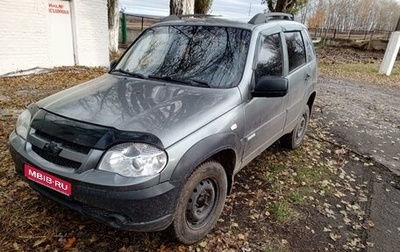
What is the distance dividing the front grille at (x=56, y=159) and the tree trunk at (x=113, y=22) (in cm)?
1427

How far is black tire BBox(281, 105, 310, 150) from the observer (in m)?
4.64

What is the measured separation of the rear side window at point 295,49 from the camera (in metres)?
3.92

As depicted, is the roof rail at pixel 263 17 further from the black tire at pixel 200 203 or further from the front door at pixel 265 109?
the black tire at pixel 200 203

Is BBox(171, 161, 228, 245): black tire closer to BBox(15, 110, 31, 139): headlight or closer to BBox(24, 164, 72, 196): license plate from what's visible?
BBox(24, 164, 72, 196): license plate

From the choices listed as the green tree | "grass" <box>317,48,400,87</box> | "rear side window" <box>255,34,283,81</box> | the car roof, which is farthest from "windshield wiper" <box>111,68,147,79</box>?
the green tree

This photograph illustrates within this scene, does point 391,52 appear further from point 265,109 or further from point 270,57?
point 265,109

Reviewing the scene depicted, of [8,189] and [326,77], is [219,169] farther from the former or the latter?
[326,77]

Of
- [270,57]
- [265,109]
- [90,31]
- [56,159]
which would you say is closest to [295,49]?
[270,57]

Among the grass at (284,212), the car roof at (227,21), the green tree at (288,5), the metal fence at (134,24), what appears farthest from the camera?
the metal fence at (134,24)

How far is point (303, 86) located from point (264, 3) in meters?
16.9

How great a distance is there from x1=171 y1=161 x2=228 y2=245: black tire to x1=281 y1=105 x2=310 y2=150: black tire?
215cm

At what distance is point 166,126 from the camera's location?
2234mm

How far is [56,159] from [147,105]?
80 centimetres

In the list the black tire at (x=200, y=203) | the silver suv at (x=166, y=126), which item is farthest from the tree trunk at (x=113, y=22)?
the black tire at (x=200, y=203)
